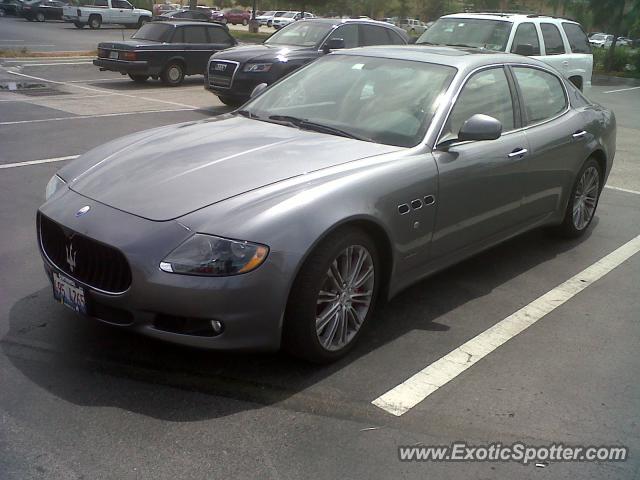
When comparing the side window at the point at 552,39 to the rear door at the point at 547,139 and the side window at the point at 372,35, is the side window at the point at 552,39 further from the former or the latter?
the rear door at the point at 547,139

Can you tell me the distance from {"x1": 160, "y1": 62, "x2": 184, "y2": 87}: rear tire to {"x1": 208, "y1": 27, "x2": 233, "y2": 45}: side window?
132 centimetres

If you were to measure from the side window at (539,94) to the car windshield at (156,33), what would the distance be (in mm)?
12389

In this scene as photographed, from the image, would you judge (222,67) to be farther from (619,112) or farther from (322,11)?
(322,11)

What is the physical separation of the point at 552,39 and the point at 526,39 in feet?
3.14

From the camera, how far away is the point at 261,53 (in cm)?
1232

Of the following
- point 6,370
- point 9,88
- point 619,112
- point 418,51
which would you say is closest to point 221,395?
point 6,370

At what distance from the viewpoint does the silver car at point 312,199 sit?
314cm

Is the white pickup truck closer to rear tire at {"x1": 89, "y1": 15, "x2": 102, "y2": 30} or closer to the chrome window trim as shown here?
rear tire at {"x1": 89, "y1": 15, "x2": 102, "y2": 30}

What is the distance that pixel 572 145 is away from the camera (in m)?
5.41

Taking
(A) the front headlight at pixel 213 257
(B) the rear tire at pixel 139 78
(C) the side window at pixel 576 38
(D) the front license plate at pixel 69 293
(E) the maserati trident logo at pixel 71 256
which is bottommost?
(B) the rear tire at pixel 139 78

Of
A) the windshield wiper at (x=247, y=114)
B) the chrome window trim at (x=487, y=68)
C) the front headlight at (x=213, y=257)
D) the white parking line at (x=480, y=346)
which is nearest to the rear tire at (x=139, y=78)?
the windshield wiper at (x=247, y=114)

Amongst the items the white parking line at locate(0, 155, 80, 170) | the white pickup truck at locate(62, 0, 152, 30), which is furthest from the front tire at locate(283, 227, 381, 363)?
the white pickup truck at locate(62, 0, 152, 30)

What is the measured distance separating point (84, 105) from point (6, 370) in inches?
382

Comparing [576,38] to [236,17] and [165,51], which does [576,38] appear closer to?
[165,51]
